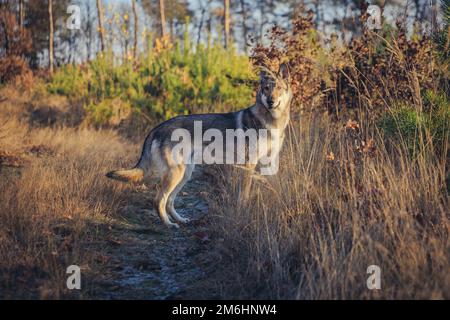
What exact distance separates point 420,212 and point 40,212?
10.9ft

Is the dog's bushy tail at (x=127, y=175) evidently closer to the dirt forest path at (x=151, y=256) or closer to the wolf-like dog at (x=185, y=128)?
the wolf-like dog at (x=185, y=128)

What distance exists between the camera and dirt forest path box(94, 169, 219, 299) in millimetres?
2797

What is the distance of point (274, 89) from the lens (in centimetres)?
444

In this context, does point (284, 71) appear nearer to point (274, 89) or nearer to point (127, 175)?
point (274, 89)

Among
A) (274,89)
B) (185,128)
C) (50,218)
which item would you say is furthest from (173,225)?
(274,89)

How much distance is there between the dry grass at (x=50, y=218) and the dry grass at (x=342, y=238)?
3.98 feet

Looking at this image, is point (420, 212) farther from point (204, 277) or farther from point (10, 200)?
point (10, 200)

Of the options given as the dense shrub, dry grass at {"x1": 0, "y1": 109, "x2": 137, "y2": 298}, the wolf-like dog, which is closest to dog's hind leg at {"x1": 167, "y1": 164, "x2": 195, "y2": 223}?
the wolf-like dog

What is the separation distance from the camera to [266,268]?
2.79 metres

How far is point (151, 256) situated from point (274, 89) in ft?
7.55

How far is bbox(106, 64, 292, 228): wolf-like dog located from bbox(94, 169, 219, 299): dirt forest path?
0.89 ft

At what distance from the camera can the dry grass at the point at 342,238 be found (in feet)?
7.57

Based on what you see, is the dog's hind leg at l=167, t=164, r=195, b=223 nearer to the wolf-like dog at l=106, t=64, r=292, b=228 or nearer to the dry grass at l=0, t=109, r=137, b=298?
the wolf-like dog at l=106, t=64, r=292, b=228
